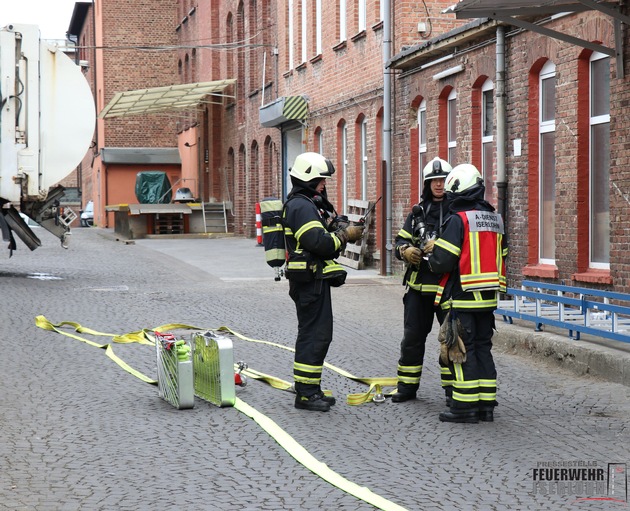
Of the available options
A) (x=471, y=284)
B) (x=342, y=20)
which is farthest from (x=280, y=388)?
(x=342, y=20)

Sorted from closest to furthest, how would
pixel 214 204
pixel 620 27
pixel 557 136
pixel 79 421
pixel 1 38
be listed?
pixel 79 421
pixel 620 27
pixel 557 136
pixel 1 38
pixel 214 204

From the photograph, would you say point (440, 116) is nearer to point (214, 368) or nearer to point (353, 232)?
point (353, 232)

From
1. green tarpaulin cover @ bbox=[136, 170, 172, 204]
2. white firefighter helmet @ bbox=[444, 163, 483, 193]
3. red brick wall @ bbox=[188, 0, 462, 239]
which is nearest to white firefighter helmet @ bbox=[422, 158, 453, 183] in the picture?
white firefighter helmet @ bbox=[444, 163, 483, 193]

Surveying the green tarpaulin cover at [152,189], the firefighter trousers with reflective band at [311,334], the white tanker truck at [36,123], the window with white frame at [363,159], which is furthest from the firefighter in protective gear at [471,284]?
the green tarpaulin cover at [152,189]

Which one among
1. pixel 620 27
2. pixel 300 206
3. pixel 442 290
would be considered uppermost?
pixel 620 27

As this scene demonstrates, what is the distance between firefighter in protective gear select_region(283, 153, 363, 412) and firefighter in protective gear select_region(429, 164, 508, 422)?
0.80 metres

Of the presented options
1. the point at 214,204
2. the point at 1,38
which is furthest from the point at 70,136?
the point at 214,204

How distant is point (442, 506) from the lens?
581 centimetres

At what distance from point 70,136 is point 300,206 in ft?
40.7

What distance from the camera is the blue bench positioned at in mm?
10427

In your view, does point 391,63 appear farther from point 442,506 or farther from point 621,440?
point 442,506

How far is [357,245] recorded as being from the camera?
75.8 ft

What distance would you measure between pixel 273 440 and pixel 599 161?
7809 mm

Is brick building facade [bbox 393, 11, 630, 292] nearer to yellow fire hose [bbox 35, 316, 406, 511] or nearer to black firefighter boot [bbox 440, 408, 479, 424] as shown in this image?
yellow fire hose [bbox 35, 316, 406, 511]
